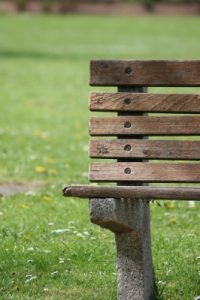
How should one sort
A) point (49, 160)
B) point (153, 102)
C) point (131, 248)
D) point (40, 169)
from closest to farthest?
1. point (131, 248)
2. point (153, 102)
3. point (40, 169)
4. point (49, 160)

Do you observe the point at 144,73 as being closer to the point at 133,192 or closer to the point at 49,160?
the point at 133,192

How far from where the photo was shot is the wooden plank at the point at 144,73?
Answer: 548 cm

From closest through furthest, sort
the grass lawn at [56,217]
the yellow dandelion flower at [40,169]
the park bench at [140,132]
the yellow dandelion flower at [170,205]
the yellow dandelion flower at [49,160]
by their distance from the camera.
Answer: the park bench at [140,132] → the grass lawn at [56,217] → the yellow dandelion flower at [170,205] → the yellow dandelion flower at [40,169] → the yellow dandelion flower at [49,160]

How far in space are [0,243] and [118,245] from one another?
65.8 inches

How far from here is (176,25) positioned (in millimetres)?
50188

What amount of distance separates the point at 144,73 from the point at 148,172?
1.78 feet

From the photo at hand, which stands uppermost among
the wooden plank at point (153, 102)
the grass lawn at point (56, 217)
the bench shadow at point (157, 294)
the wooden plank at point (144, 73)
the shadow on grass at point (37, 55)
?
the shadow on grass at point (37, 55)

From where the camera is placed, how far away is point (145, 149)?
5516 mm

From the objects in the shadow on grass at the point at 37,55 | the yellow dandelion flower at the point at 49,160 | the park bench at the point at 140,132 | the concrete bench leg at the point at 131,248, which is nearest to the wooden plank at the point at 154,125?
the park bench at the point at 140,132

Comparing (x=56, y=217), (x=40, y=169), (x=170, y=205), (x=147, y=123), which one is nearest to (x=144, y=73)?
(x=147, y=123)

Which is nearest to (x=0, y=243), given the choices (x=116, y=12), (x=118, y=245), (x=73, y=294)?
(x=73, y=294)

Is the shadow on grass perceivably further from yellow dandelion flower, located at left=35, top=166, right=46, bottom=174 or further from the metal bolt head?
the metal bolt head

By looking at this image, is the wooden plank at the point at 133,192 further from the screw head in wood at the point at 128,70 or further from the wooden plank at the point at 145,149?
the screw head in wood at the point at 128,70

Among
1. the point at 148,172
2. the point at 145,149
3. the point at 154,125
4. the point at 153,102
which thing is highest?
the point at 153,102
